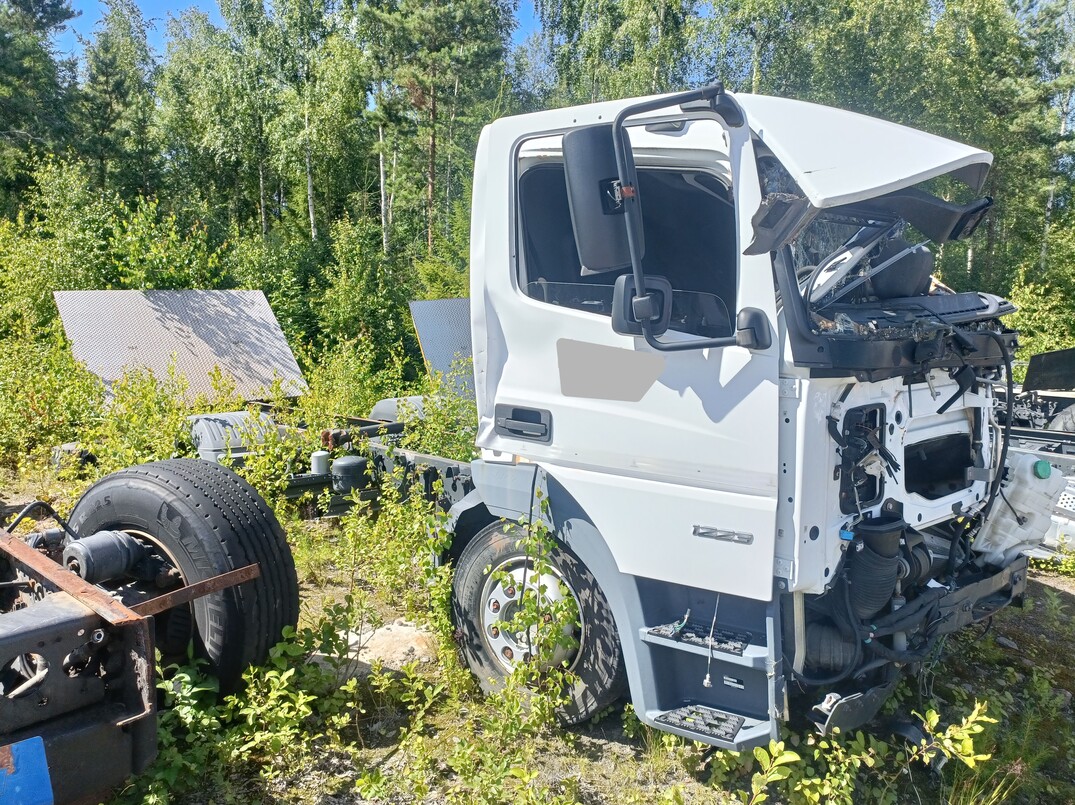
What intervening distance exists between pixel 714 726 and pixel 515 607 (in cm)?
108

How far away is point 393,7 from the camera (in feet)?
85.9

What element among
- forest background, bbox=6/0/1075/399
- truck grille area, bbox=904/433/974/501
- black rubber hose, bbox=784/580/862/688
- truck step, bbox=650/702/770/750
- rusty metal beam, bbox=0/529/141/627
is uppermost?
Answer: forest background, bbox=6/0/1075/399

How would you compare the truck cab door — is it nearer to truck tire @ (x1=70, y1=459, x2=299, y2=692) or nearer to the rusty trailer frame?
→ truck tire @ (x1=70, y1=459, x2=299, y2=692)

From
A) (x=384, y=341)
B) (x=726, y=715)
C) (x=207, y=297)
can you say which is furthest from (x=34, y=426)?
(x=384, y=341)

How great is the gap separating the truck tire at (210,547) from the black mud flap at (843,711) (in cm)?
228

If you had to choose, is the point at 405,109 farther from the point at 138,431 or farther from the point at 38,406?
the point at 138,431

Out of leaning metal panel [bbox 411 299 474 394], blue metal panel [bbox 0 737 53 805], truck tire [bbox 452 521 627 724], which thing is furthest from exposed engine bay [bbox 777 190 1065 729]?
leaning metal panel [bbox 411 299 474 394]

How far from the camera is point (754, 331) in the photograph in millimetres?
2926

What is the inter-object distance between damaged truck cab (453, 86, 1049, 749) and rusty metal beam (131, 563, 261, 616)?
3.52ft

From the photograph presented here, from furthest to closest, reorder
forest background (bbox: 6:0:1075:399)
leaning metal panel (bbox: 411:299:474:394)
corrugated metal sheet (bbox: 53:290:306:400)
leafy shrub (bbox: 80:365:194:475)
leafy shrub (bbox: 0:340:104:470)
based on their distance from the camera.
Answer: forest background (bbox: 6:0:1075:399) < leaning metal panel (bbox: 411:299:474:394) < corrugated metal sheet (bbox: 53:290:306:400) < leafy shrub (bbox: 0:340:104:470) < leafy shrub (bbox: 80:365:194:475)

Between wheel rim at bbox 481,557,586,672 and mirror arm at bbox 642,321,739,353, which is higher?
mirror arm at bbox 642,321,739,353

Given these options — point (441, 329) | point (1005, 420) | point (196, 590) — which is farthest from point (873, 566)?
point (441, 329)

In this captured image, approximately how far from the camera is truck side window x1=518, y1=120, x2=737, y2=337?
338 centimetres

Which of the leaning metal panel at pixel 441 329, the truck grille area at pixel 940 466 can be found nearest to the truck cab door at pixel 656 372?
the truck grille area at pixel 940 466
